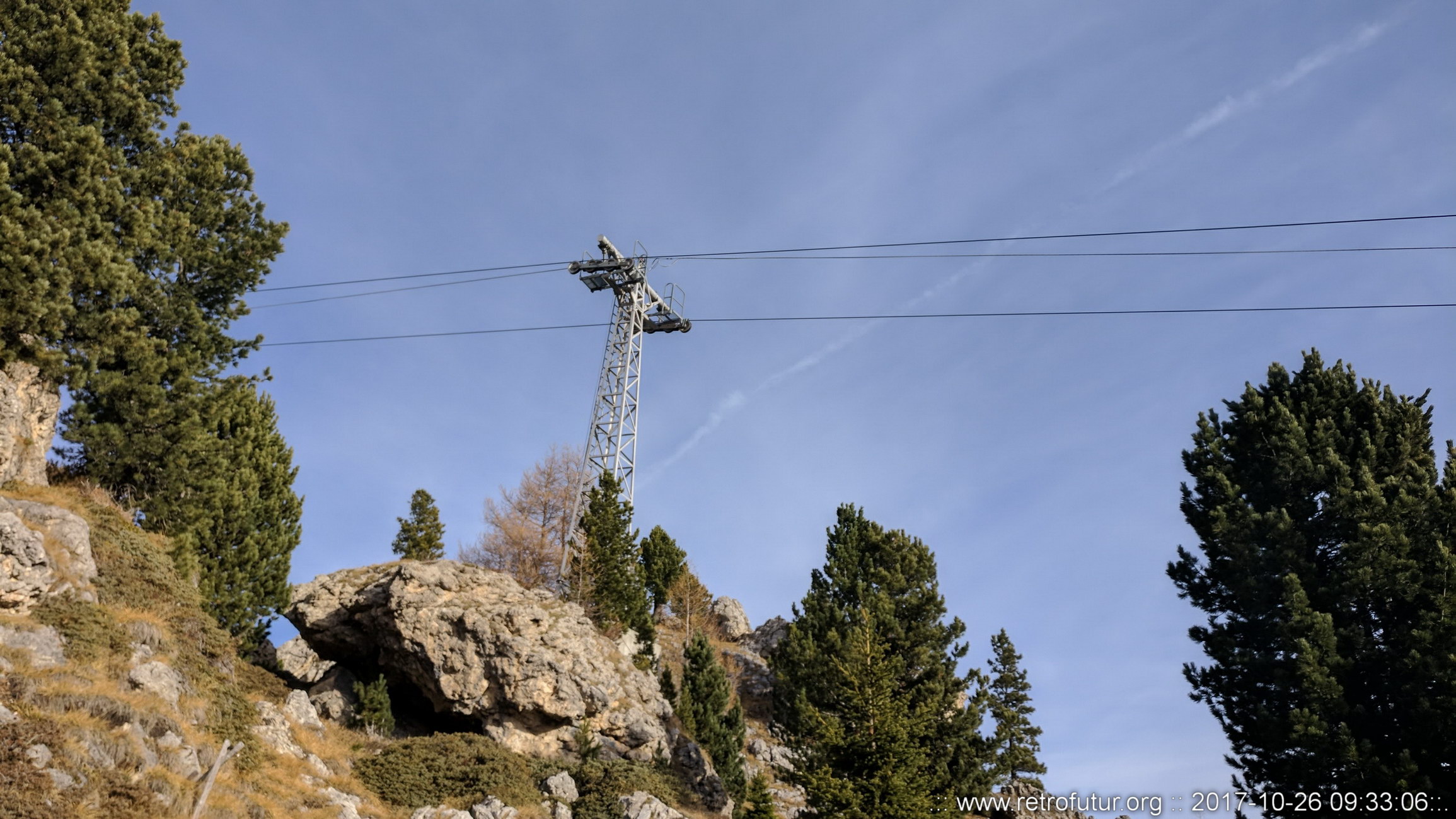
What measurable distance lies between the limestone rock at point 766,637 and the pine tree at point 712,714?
23.0 m

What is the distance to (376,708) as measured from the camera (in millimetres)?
29609

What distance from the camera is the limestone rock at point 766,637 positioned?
60.2m

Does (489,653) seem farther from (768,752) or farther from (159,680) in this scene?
(768,752)

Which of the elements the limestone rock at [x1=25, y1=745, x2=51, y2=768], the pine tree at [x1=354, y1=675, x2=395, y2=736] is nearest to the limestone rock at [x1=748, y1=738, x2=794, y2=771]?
the pine tree at [x1=354, y1=675, x2=395, y2=736]

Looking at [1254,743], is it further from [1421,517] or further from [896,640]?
[896,640]

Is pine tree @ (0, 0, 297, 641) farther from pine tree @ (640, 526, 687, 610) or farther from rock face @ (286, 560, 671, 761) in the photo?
pine tree @ (640, 526, 687, 610)

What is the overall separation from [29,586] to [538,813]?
14604 millimetres

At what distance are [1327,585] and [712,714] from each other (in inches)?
902

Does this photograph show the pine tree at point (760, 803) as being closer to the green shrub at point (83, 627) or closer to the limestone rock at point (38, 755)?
the green shrub at point (83, 627)

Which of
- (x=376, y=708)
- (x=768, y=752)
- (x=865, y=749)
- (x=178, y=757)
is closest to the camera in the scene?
(x=178, y=757)

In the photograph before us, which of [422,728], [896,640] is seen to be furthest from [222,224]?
[896,640]

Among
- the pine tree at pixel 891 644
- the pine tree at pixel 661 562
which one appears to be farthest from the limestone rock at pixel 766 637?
the pine tree at pixel 891 644

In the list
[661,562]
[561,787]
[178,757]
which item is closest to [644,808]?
[561,787]

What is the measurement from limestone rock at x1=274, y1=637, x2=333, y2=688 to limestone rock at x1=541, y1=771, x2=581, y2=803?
1126cm
